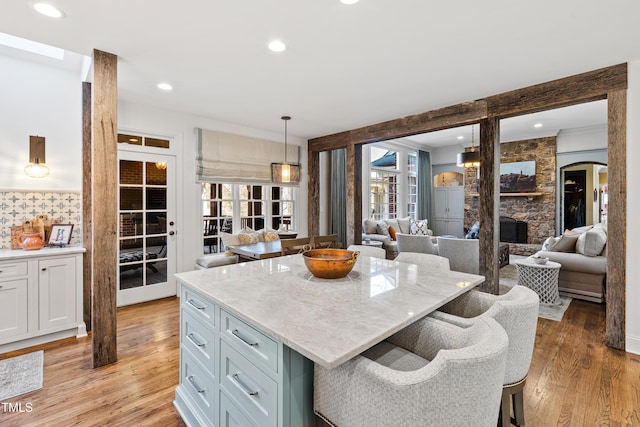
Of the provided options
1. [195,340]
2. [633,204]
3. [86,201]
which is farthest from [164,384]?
[633,204]

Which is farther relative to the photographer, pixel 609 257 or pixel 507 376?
pixel 609 257

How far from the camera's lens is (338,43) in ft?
7.98

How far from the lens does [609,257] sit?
2852mm

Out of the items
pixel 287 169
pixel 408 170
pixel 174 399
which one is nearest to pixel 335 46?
pixel 287 169

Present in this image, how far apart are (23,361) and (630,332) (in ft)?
17.1

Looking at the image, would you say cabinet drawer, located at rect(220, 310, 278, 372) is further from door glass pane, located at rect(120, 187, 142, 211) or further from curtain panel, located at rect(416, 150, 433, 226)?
curtain panel, located at rect(416, 150, 433, 226)

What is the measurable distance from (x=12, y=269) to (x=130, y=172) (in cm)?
167

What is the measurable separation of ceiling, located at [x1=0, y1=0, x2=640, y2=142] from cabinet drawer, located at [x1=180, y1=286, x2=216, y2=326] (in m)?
1.82

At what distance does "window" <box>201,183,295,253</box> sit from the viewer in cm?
474

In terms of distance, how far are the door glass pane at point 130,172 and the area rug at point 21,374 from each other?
2.06 meters

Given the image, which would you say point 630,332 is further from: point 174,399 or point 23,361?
point 23,361

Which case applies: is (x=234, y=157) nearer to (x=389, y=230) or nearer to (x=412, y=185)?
(x=389, y=230)

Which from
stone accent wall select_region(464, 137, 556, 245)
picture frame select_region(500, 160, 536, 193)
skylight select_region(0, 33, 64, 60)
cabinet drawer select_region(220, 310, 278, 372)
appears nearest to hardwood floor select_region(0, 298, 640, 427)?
cabinet drawer select_region(220, 310, 278, 372)

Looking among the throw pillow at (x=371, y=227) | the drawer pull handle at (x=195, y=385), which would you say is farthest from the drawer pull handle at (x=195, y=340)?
the throw pillow at (x=371, y=227)
